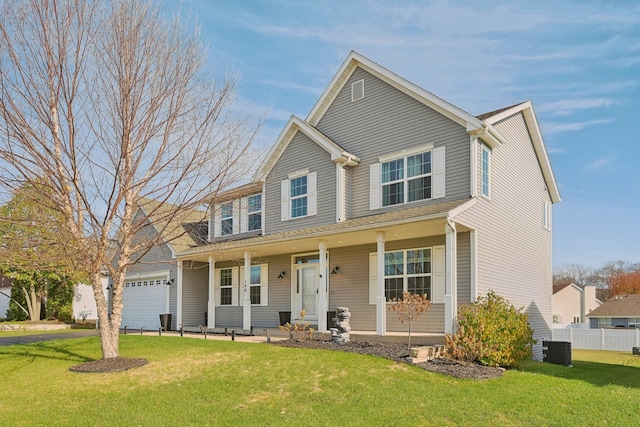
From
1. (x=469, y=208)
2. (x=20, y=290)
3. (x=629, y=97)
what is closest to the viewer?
(x=469, y=208)

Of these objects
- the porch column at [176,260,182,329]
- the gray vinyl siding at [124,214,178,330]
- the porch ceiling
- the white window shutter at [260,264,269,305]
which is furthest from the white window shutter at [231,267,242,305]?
the gray vinyl siding at [124,214,178,330]

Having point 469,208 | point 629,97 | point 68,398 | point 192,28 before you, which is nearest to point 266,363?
point 68,398

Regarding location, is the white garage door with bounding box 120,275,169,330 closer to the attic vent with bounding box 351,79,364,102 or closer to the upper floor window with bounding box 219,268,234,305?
the upper floor window with bounding box 219,268,234,305

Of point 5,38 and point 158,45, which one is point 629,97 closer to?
point 158,45

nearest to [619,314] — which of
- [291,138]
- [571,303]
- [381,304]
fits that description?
[571,303]

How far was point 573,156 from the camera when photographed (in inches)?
810

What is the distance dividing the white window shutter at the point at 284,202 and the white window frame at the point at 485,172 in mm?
7107

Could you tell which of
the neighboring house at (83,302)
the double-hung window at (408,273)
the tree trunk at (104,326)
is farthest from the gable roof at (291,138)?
the neighboring house at (83,302)

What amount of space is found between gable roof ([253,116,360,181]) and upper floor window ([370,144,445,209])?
99 cm

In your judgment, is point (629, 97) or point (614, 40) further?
point (629, 97)

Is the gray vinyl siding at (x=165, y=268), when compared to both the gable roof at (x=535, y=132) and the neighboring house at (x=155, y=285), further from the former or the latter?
the gable roof at (x=535, y=132)

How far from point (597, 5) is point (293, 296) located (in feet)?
42.3

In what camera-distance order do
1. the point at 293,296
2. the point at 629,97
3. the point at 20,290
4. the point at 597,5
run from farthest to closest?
the point at 20,290 → the point at 293,296 → the point at 629,97 → the point at 597,5

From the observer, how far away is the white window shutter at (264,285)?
20297 mm
